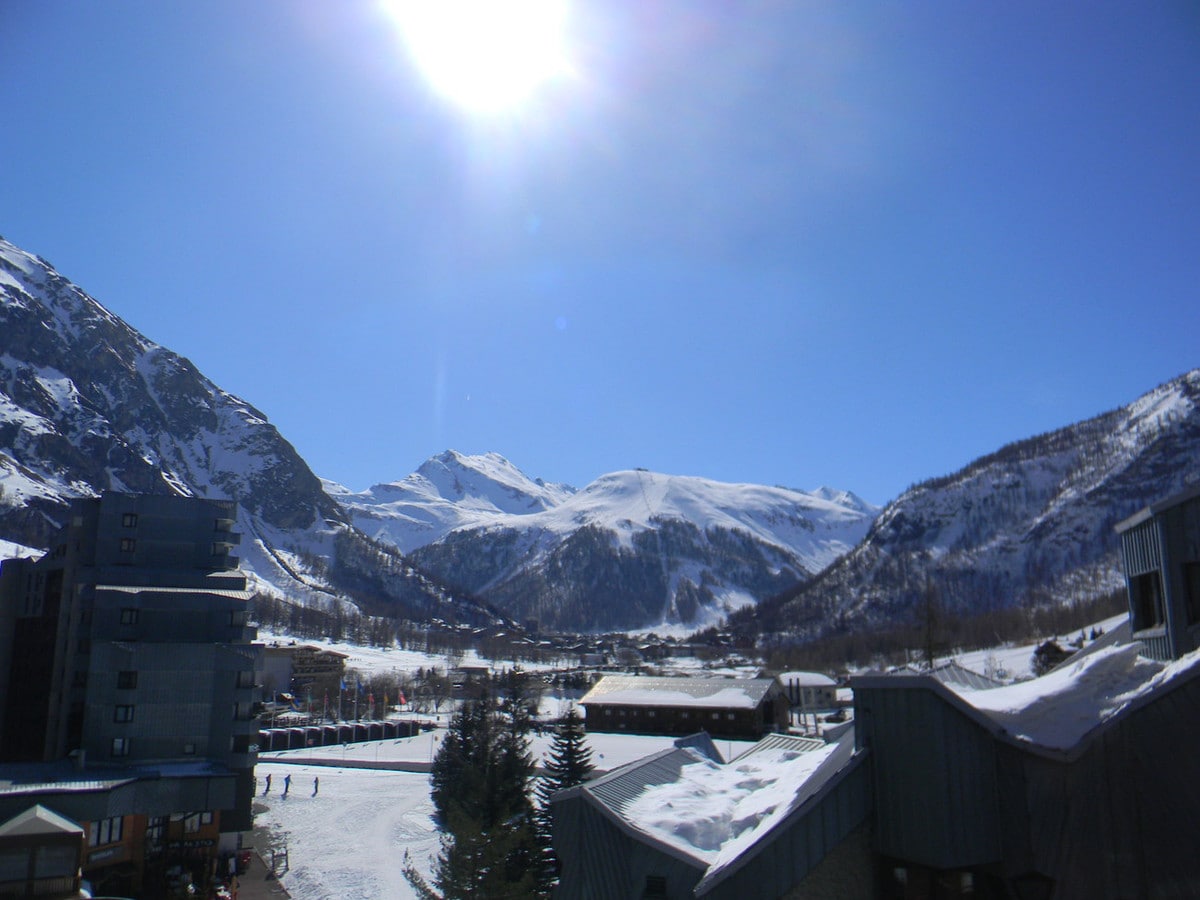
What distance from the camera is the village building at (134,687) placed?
3569 centimetres

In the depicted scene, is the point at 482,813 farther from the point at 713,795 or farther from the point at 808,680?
the point at 808,680

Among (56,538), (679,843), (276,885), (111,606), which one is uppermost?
(56,538)

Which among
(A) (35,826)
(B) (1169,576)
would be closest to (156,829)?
(A) (35,826)

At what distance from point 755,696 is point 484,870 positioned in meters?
57.3

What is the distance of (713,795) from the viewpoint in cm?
2042

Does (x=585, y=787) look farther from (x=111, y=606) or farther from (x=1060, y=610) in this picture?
(x=1060, y=610)

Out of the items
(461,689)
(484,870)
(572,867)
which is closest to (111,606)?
(484,870)

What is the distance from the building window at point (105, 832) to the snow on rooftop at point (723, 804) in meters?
26.0

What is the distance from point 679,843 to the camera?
17500 millimetres

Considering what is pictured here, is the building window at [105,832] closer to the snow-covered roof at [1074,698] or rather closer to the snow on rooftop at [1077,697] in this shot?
the snow-covered roof at [1074,698]

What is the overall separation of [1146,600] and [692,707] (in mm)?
65982

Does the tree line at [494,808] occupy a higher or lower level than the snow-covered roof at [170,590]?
lower

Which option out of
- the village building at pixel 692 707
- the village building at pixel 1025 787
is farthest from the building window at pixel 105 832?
the village building at pixel 692 707

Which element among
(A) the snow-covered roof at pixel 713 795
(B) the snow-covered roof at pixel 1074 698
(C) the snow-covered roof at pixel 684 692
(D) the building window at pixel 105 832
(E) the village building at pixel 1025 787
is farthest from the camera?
(C) the snow-covered roof at pixel 684 692
